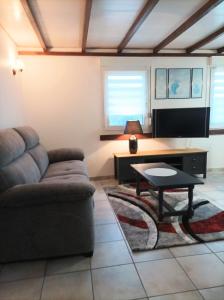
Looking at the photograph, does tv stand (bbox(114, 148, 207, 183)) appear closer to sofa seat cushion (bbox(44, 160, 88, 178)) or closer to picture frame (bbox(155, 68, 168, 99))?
sofa seat cushion (bbox(44, 160, 88, 178))

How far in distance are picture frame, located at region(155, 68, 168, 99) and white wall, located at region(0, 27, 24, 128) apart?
249 centimetres

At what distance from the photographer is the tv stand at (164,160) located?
13.3 ft

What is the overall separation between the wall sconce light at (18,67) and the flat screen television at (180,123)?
2.40 meters

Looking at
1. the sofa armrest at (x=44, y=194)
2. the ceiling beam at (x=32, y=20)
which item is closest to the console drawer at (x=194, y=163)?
the sofa armrest at (x=44, y=194)

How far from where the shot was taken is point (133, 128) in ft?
13.4

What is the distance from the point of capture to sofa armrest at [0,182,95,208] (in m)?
1.84

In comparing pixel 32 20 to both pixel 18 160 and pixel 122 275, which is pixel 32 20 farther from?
pixel 122 275

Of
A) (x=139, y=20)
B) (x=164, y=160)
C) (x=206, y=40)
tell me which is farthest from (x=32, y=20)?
(x=164, y=160)

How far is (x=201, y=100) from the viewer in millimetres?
4535

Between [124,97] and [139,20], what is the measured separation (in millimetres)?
1575

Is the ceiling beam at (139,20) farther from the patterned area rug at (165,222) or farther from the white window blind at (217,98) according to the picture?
the patterned area rug at (165,222)

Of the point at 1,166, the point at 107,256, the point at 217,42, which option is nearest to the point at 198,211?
the point at 107,256

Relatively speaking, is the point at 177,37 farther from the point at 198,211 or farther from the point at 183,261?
the point at 183,261

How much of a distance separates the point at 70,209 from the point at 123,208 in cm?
125
